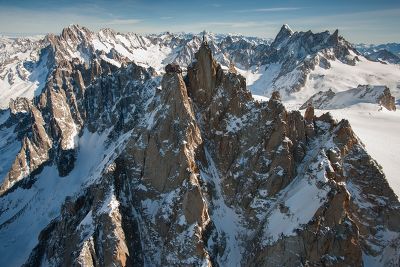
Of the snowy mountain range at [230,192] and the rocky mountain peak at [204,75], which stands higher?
the rocky mountain peak at [204,75]

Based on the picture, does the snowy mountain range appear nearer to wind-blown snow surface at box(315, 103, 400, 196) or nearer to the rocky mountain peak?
the rocky mountain peak

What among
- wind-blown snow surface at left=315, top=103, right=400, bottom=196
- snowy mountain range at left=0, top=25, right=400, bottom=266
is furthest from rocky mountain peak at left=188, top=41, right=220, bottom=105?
wind-blown snow surface at left=315, top=103, right=400, bottom=196

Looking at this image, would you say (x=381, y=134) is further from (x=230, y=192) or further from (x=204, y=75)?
(x=204, y=75)

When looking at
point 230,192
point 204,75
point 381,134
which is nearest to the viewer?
point 230,192

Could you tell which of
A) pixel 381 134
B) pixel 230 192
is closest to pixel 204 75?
pixel 230 192

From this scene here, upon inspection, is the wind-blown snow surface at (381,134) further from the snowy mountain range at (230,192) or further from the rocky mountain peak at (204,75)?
the rocky mountain peak at (204,75)

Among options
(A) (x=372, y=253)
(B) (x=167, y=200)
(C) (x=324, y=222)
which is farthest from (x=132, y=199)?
(A) (x=372, y=253)

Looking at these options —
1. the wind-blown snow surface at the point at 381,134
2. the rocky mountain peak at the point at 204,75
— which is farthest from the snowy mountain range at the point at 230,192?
the wind-blown snow surface at the point at 381,134

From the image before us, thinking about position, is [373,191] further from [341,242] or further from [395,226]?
[341,242]
